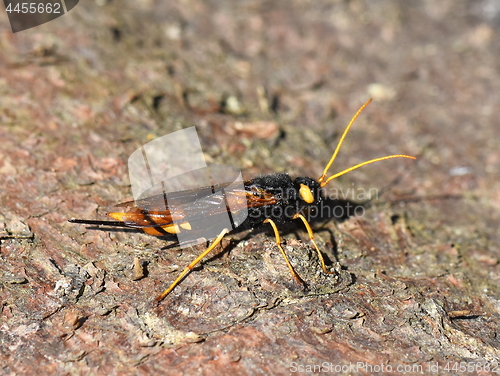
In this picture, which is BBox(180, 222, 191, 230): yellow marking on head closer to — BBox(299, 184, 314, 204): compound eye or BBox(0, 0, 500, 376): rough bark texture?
BBox(0, 0, 500, 376): rough bark texture

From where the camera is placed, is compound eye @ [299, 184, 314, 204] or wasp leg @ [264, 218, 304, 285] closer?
wasp leg @ [264, 218, 304, 285]

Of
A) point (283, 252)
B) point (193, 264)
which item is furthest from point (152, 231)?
point (283, 252)

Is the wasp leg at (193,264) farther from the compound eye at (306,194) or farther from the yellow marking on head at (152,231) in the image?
the compound eye at (306,194)

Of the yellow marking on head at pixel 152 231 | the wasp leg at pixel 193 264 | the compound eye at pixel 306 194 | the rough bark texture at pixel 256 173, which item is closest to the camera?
the rough bark texture at pixel 256 173

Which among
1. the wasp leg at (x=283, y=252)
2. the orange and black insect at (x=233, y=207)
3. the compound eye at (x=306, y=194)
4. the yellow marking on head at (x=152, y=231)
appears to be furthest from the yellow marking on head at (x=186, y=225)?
the compound eye at (x=306, y=194)

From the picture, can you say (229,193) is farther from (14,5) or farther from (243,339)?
(14,5)

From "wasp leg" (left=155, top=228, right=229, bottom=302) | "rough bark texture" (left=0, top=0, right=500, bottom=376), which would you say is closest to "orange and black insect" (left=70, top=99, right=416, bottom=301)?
"wasp leg" (left=155, top=228, right=229, bottom=302)

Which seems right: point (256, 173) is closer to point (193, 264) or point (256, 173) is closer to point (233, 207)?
point (233, 207)
